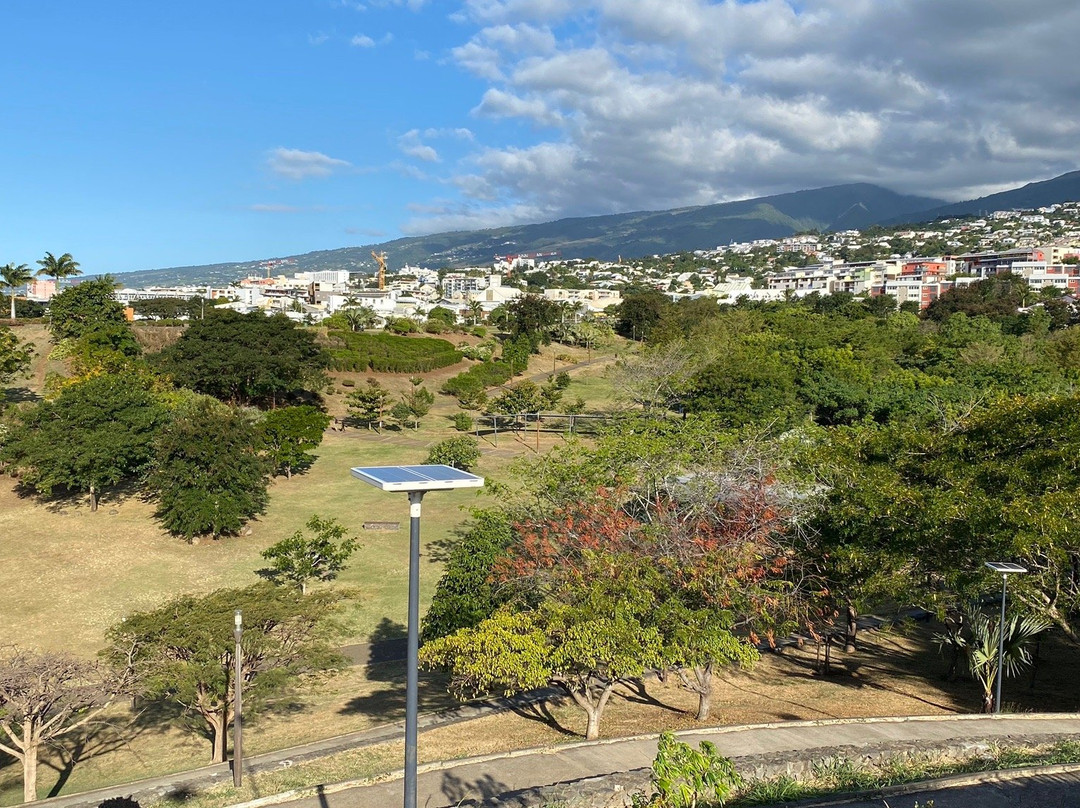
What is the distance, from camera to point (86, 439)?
3134cm

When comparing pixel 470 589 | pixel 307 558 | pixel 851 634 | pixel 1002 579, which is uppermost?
pixel 1002 579

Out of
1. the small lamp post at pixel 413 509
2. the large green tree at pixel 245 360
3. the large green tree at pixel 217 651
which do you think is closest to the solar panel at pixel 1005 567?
the small lamp post at pixel 413 509

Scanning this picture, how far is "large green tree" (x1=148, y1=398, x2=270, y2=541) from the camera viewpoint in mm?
29812

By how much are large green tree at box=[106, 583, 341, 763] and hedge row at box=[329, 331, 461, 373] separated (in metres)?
48.2

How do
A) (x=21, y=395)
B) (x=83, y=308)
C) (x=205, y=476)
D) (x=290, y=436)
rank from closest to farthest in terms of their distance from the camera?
(x=205, y=476)
(x=290, y=436)
(x=21, y=395)
(x=83, y=308)

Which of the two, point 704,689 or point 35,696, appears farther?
point 704,689

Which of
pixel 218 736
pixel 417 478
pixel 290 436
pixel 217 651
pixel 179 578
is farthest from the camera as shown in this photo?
pixel 290 436

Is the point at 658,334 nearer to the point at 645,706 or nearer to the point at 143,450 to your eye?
the point at 143,450

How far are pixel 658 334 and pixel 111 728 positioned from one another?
59900 mm

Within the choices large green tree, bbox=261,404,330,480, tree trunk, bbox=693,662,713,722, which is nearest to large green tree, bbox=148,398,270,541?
large green tree, bbox=261,404,330,480

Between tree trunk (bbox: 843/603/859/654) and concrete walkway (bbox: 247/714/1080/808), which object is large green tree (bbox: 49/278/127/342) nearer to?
tree trunk (bbox: 843/603/859/654)

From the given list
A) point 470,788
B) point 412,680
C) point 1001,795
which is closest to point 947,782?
point 1001,795

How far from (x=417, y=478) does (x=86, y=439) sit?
29.9 m

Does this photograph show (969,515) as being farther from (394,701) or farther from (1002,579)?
(394,701)
